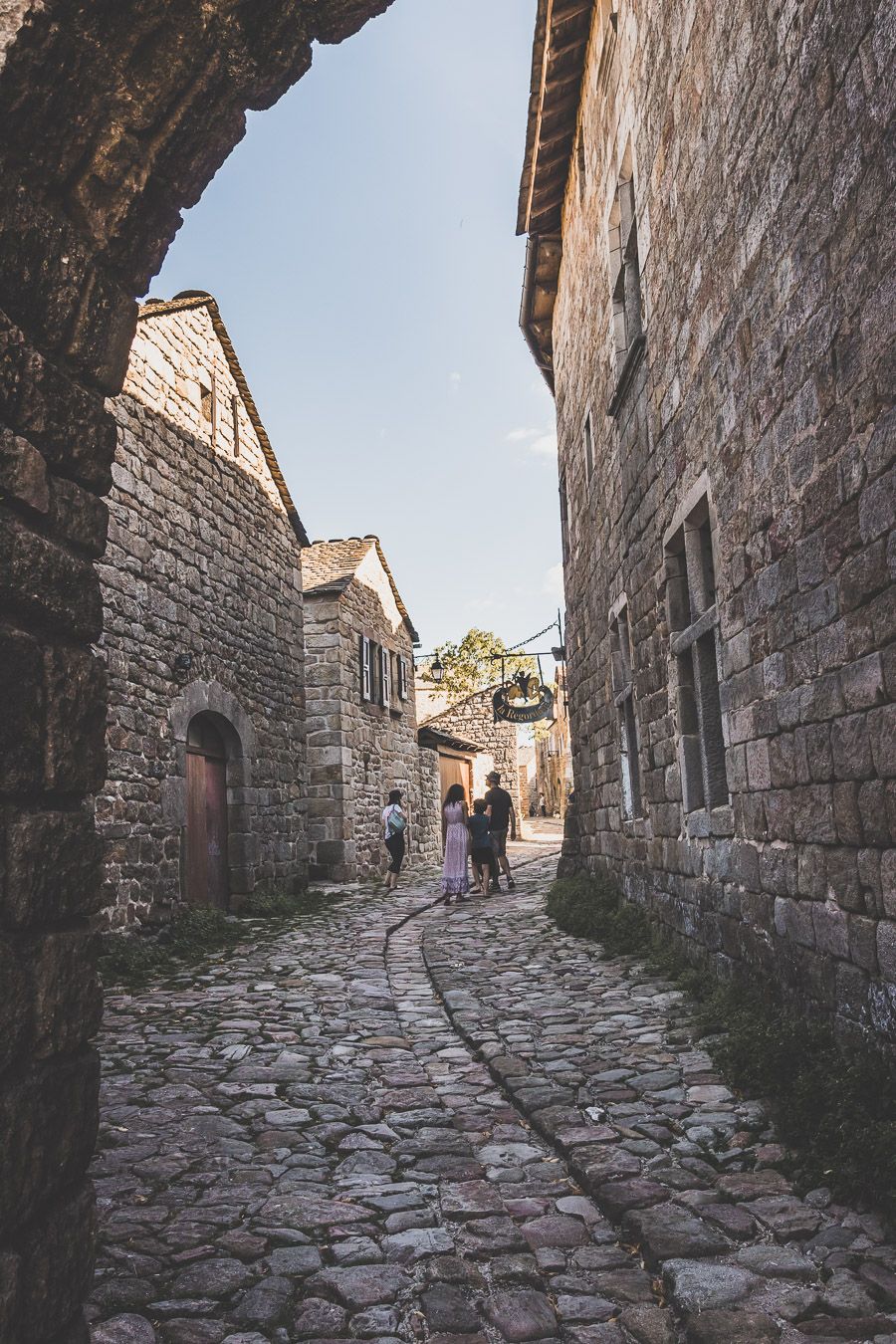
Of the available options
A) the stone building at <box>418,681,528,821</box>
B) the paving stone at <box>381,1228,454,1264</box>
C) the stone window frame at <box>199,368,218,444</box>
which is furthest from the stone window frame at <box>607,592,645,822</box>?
the stone building at <box>418,681,528,821</box>

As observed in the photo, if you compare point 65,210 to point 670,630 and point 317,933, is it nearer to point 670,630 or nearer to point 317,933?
point 670,630

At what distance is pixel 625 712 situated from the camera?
888 cm

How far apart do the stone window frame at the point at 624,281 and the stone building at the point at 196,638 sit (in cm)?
432

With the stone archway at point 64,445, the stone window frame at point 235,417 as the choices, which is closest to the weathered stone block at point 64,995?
the stone archway at point 64,445

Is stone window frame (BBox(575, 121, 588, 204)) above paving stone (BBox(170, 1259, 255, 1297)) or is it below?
above

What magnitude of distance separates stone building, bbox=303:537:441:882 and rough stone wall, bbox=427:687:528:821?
11019 mm

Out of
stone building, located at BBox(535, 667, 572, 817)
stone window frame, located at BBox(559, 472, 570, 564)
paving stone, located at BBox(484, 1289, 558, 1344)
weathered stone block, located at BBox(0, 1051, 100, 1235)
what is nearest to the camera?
weathered stone block, located at BBox(0, 1051, 100, 1235)

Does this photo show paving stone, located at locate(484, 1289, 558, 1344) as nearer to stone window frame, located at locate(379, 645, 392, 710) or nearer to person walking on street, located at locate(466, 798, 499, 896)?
person walking on street, located at locate(466, 798, 499, 896)

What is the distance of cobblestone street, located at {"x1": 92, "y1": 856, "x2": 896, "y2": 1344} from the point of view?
230 cm

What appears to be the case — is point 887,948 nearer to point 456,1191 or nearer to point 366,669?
point 456,1191

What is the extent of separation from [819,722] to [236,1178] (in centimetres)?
267

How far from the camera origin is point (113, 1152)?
11.2ft

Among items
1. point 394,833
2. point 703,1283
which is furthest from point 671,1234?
point 394,833

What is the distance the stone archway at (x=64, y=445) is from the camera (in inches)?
70.3
